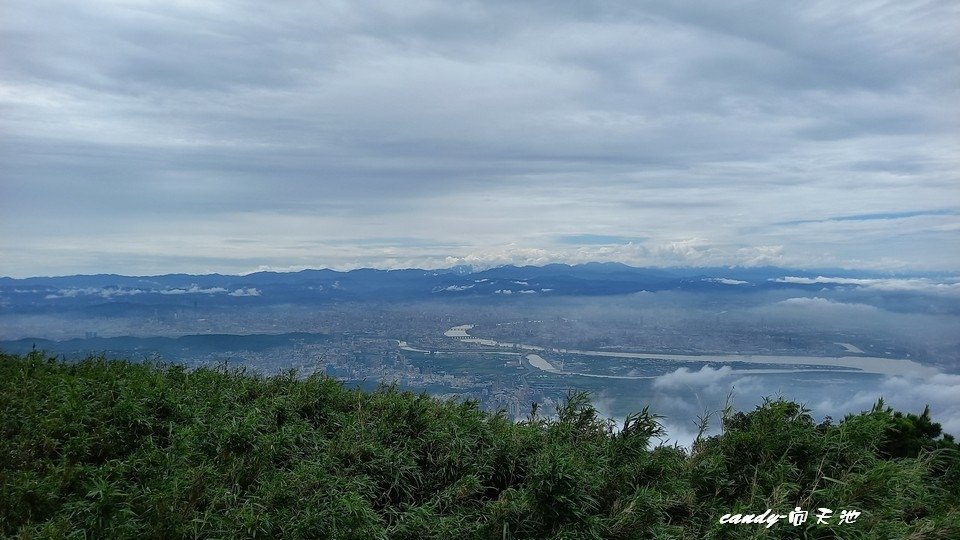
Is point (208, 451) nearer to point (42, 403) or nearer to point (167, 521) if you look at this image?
point (167, 521)

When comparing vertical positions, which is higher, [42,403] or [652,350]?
[42,403]

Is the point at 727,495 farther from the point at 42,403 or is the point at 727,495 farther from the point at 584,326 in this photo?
the point at 584,326

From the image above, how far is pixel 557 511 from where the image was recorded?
4.40 meters

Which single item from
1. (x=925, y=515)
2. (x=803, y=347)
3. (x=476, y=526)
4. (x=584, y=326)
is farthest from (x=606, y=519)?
(x=803, y=347)

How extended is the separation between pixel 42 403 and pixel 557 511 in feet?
15.1

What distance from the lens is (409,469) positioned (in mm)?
5051

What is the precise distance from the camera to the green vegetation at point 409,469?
163 inches

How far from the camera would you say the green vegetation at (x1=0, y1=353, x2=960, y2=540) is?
4.14 meters

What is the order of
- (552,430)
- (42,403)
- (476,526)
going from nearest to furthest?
(476,526) → (42,403) → (552,430)

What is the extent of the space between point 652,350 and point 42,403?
20298 mm

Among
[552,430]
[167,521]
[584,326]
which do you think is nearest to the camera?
[167,521]

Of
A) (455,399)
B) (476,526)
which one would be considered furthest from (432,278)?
(476,526)

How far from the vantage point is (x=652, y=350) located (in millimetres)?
23188

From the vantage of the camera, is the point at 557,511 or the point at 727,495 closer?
the point at 557,511
